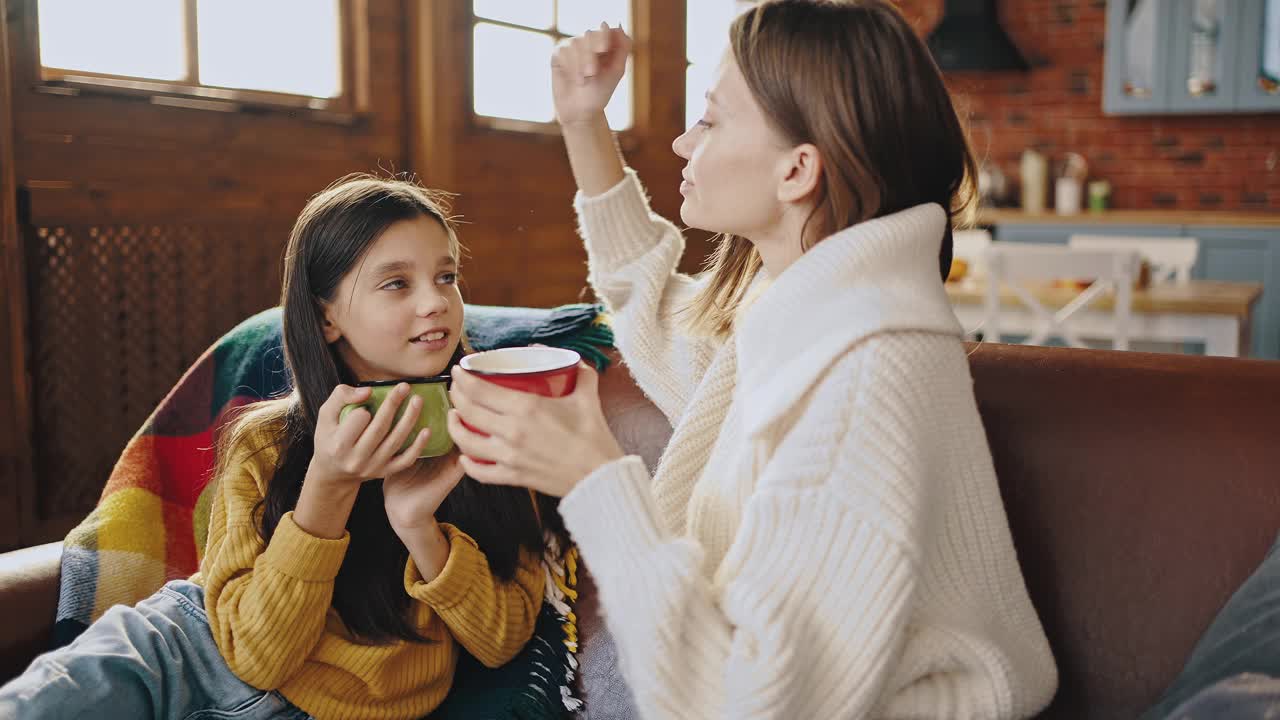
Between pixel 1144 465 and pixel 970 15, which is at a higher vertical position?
pixel 970 15

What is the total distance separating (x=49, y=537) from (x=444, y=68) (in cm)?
197

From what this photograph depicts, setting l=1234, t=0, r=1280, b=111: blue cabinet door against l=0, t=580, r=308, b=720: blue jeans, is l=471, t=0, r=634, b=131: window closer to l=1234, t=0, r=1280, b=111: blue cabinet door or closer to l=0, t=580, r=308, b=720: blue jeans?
l=0, t=580, r=308, b=720: blue jeans

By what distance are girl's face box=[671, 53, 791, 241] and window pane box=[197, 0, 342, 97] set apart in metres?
2.49

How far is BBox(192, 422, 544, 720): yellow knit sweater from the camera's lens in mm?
1177

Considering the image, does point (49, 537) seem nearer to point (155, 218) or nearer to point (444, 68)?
point (155, 218)

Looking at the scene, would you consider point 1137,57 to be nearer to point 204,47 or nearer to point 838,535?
point 204,47

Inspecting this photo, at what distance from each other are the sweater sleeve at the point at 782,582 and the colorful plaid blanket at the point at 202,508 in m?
0.54

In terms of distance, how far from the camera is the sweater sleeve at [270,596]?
117 cm

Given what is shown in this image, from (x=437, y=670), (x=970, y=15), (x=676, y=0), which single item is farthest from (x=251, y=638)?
(x=970, y=15)

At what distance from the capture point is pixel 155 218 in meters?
2.92

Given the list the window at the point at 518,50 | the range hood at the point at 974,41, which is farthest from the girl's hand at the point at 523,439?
the range hood at the point at 974,41

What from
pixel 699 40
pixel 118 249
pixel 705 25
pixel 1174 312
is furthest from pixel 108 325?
pixel 705 25

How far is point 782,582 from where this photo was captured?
818 mm

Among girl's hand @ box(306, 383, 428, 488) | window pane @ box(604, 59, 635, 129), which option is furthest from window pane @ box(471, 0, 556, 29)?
girl's hand @ box(306, 383, 428, 488)
